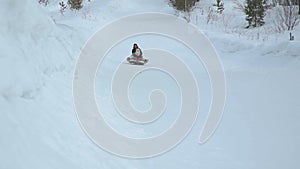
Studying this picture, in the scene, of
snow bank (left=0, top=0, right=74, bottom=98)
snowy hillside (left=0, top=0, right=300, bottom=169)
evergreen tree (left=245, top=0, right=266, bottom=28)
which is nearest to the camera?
snowy hillside (left=0, top=0, right=300, bottom=169)

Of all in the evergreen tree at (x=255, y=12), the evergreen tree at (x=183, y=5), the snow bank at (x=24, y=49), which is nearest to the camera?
the snow bank at (x=24, y=49)

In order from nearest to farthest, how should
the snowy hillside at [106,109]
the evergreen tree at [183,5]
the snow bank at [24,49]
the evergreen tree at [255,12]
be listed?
the snowy hillside at [106,109], the snow bank at [24,49], the evergreen tree at [255,12], the evergreen tree at [183,5]

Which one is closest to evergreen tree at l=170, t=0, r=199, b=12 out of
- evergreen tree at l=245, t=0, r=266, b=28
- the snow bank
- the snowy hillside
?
evergreen tree at l=245, t=0, r=266, b=28

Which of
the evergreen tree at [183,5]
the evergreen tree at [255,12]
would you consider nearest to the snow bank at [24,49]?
the evergreen tree at [255,12]

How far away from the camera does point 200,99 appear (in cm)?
767

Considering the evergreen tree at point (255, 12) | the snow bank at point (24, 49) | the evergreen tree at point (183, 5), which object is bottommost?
the snow bank at point (24, 49)

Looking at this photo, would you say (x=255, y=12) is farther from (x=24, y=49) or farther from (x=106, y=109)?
(x=24, y=49)

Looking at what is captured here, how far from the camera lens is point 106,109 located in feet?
18.6

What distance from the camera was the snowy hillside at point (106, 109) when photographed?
3.34 m

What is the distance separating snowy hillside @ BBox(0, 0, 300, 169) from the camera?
3340 millimetres

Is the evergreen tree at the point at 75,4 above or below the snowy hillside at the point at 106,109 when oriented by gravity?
above

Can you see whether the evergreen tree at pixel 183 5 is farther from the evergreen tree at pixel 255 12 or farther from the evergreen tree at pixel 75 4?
the evergreen tree at pixel 75 4

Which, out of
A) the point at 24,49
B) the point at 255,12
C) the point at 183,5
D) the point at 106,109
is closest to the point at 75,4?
the point at 183,5

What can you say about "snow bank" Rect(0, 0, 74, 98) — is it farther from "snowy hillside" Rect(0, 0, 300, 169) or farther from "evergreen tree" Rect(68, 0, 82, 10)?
"evergreen tree" Rect(68, 0, 82, 10)
